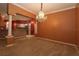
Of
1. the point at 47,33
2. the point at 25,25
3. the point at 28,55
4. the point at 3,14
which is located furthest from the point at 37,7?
the point at 28,55

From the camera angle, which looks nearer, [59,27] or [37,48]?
[59,27]

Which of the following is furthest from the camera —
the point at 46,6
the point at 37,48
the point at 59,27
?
the point at 37,48

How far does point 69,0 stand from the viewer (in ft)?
7.13

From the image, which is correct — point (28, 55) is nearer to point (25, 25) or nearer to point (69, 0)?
point (25, 25)

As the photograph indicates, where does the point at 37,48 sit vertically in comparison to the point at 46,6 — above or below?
below

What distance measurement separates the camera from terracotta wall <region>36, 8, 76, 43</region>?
2.39 metres

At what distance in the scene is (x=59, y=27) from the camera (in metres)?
2.39

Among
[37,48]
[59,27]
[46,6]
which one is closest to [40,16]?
[46,6]

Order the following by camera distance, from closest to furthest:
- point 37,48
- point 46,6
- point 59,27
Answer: point 46,6 → point 59,27 → point 37,48

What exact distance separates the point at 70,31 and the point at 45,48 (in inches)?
28.5

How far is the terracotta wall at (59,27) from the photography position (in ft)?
7.86

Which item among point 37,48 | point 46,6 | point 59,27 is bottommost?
point 37,48

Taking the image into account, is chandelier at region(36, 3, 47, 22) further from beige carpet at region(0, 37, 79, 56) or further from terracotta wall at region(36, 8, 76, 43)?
beige carpet at region(0, 37, 79, 56)

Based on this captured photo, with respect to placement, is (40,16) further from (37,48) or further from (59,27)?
(37,48)
